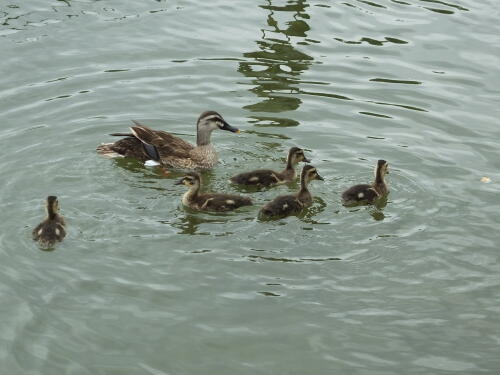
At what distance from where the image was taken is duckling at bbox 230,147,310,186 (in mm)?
10867

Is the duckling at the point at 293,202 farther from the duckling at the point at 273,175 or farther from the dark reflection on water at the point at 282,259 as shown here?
the dark reflection on water at the point at 282,259

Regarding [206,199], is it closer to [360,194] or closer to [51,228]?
[360,194]

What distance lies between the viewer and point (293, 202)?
10.1 meters

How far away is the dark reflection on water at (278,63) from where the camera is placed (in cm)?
1333

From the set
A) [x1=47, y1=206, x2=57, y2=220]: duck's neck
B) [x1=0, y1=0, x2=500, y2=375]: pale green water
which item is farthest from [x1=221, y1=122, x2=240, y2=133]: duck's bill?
[x1=47, y1=206, x2=57, y2=220]: duck's neck

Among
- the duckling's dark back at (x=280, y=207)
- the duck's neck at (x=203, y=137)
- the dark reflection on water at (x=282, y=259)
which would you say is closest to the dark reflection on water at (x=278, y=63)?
the duck's neck at (x=203, y=137)

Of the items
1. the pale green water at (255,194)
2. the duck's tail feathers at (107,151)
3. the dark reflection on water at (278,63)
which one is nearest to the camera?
the pale green water at (255,194)

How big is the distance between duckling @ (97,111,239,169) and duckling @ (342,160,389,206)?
204cm

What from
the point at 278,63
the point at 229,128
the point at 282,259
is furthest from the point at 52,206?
the point at 278,63

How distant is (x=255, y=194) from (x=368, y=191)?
132cm

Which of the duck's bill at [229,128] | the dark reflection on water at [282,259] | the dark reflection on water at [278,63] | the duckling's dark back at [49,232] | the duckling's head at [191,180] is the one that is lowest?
the dark reflection on water at [282,259]

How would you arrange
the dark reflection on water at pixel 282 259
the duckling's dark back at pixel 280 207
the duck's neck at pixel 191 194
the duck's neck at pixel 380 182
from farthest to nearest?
the duck's neck at pixel 380 182 → the duck's neck at pixel 191 194 → the duckling's dark back at pixel 280 207 → the dark reflection on water at pixel 282 259

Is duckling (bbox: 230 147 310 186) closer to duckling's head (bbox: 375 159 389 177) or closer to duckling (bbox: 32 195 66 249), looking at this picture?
duckling's head (bbox: 375 159 389 177)

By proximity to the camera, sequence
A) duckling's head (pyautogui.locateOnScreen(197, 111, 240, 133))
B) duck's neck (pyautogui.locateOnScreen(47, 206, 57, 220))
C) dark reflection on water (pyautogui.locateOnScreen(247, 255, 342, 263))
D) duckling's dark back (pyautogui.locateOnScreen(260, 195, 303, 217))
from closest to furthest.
Result: dark reflection on water (pyautogui.locateOnScreen(247, 255, 342, 263))
duck's neck (pyautogui.locateOnScreen(47, 206, 57, 220))
duckling's dark back (pyautogui.locateOnScreen(260, 195, 303, 217))
duckling's head (pyautogui.locateOnScreen(197, 111, 240, 133))
